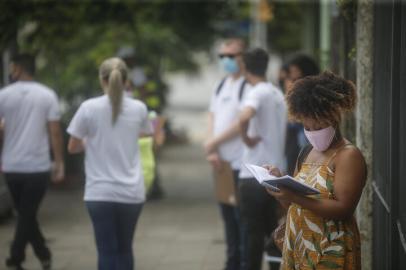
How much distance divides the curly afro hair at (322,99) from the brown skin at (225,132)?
2.97 metres

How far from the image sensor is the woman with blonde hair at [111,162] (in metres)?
6.09

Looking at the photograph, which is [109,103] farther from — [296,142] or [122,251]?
[296,142]

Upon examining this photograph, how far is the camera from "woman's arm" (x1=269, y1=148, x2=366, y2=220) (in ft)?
13.3

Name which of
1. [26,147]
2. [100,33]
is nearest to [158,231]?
[26,147]

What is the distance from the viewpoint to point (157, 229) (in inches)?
400

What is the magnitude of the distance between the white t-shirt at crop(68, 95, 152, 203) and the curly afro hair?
209 cm

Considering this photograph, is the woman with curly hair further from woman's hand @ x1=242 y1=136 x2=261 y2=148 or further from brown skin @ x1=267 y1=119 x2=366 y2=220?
woman's hand @ x1=242 y1=136 x2=261 y2=148

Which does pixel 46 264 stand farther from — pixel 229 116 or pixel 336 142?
pixel 336 142

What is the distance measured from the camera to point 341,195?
13.3 feet

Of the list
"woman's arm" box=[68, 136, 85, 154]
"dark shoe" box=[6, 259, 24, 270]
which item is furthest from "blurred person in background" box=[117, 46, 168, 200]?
"dark shoe" box=[6, 259, 24, 270]

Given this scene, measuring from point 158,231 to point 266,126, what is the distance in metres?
3.62

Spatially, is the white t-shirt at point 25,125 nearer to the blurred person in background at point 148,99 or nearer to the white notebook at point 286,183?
the blurred person in background at point 148,99

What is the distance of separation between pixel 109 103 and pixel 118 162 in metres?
0.41

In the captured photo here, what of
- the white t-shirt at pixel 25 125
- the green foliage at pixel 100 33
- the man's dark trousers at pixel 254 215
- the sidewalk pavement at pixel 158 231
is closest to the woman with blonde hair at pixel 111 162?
the man's dark trousers at pixel 254 215
